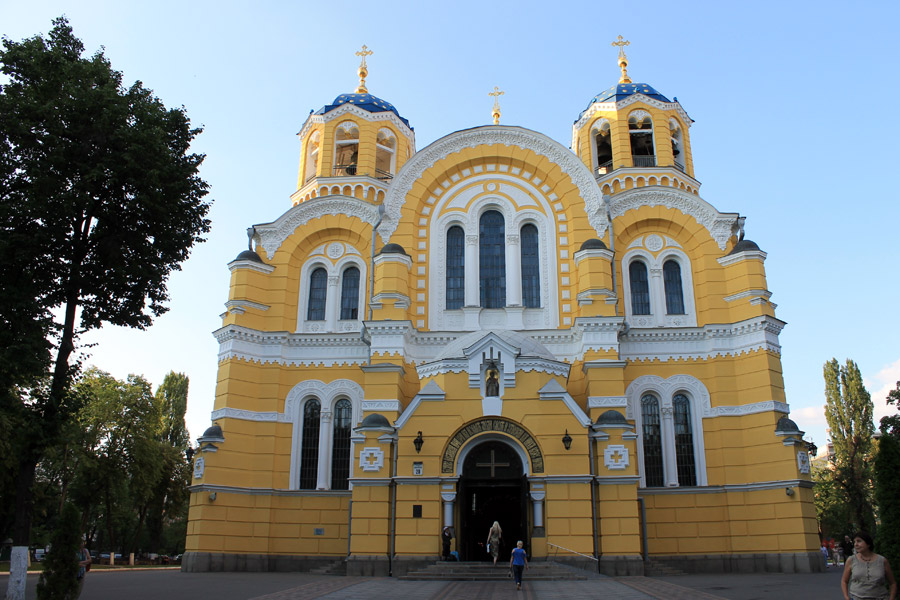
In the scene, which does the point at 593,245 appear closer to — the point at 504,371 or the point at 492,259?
the point at 492,259

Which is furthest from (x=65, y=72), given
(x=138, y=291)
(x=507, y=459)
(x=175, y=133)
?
(x=507, y=459)

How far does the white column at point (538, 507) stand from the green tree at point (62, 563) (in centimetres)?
1246

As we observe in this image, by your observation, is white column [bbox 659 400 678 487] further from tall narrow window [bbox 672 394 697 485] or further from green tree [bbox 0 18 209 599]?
green tree [bbox 0 18 209 599]

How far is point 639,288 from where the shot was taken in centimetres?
2775

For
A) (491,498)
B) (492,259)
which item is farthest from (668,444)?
(492,259)

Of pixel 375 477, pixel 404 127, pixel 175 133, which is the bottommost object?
pixel 375 477

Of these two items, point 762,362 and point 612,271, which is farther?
point 612,271

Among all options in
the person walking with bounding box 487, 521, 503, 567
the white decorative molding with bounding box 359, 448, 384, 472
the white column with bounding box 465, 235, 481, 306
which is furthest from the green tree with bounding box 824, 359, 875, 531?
the white decorative molding with bounding box 359, 448, 384, 472

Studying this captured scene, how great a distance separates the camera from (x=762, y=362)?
81.9ft

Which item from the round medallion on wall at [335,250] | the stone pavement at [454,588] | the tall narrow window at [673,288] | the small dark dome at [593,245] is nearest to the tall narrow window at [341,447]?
the stone pavement at [454,588]

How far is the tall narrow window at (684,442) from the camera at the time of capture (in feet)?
82.9

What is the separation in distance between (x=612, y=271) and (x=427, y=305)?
7174mm

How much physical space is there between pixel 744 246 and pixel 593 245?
19.5 ft

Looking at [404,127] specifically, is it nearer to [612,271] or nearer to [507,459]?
[612,271]
